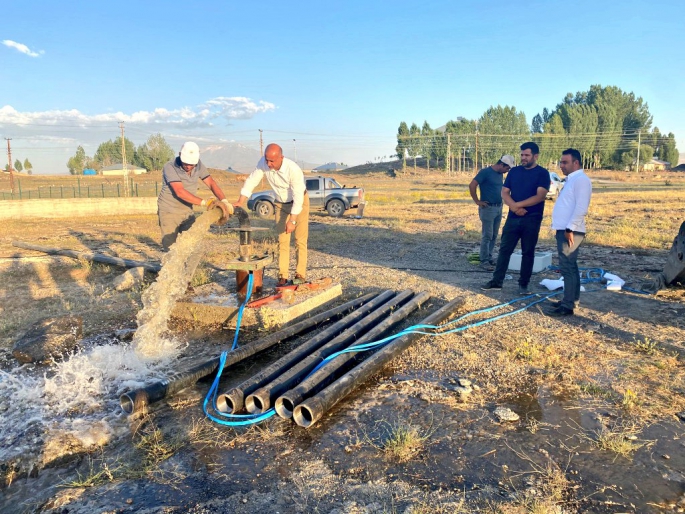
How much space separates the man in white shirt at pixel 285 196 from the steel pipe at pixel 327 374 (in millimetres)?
1528

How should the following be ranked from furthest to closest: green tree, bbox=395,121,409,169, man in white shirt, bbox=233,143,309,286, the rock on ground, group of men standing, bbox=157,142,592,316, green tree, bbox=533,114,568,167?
green tree, bbox=395,121,409,169 → green tree, bbox=533,114,568,167 → the rock on ground → man in white shirt, bbox=233,143,309,286 → group of men standing, bbox=157,142,592,316

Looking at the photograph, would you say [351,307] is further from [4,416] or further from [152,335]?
[4,416]

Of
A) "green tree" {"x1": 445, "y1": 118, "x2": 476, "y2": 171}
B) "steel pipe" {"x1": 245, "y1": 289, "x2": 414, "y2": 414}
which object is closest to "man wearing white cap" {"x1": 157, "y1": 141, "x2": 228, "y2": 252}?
"steel pipe" {"x1": 245, "y1": 289, "x2": 414, "y2": 414}

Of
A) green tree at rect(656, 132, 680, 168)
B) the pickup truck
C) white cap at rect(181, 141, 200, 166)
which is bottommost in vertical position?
the pickup truck

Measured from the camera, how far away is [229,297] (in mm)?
5699

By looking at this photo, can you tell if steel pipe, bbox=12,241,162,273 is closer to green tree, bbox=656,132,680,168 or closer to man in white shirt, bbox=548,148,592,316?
man in white shirt, bbox=548,148,592,316

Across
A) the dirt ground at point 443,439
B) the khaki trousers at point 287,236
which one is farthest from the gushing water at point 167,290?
the khaki trousers at point 287,236

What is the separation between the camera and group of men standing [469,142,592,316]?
527 cm

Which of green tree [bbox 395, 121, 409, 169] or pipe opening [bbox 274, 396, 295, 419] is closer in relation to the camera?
pipe opening [bbox 274, 396, 295, 419]

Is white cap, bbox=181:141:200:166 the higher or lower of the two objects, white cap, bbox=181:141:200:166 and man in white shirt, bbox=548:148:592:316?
the higher

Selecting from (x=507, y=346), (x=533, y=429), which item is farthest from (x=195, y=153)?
(x=533, y=429)

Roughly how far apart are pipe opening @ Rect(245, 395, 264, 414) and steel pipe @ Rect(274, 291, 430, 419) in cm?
18

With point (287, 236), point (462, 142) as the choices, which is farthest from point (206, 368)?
point (462, 142)

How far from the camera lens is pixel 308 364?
3775 mm
